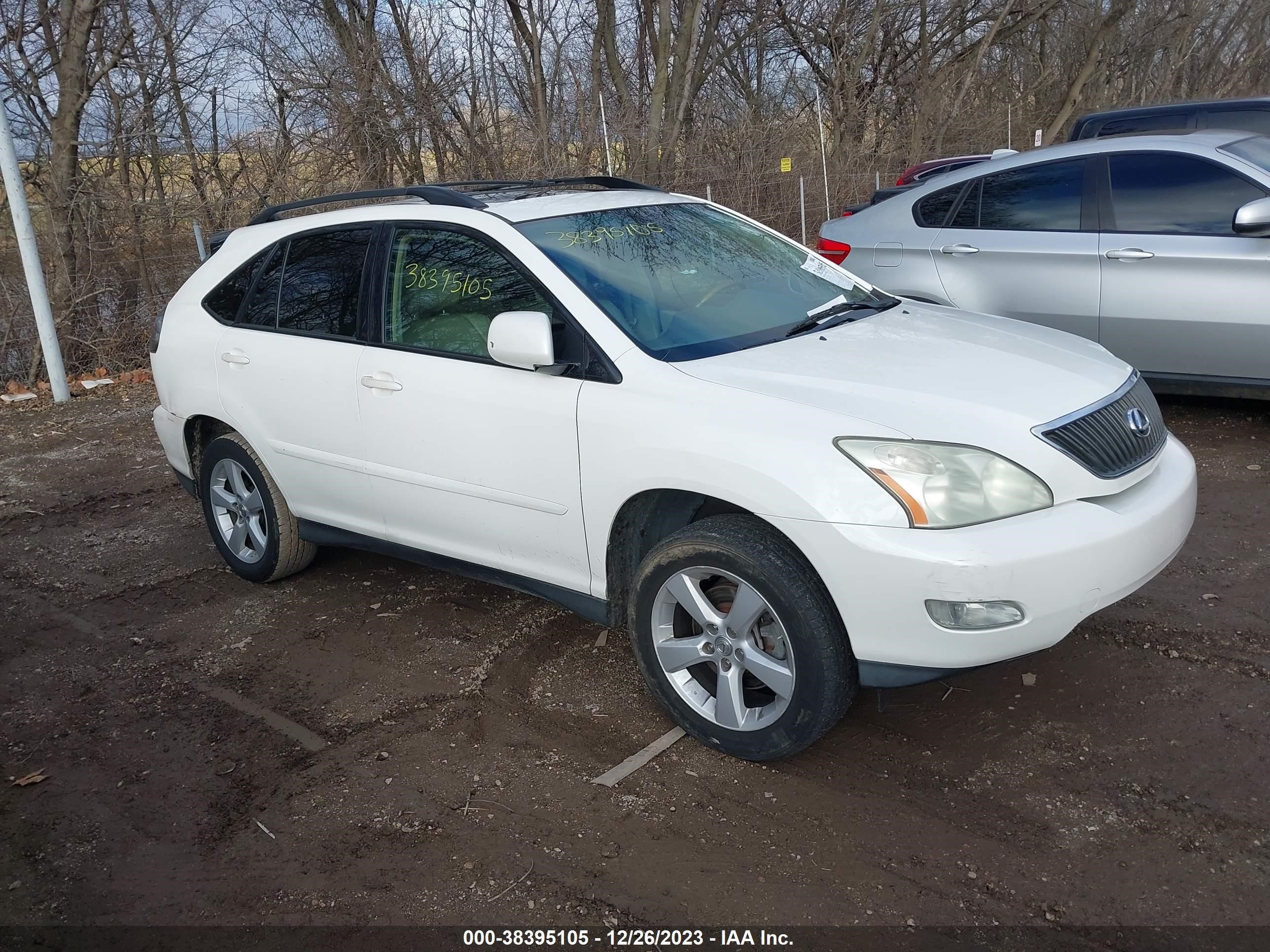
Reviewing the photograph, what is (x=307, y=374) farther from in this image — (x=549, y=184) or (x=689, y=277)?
(x=689, y=277)

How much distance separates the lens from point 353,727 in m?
3.83

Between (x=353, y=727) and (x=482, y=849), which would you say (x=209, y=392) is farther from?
(x=482, y=849)

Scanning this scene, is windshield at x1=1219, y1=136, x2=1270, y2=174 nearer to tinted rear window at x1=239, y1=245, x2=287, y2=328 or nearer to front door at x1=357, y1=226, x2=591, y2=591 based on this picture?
front door at x1=357, y1=226, x2=591, y2=591

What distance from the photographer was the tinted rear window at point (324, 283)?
4441 millimetres

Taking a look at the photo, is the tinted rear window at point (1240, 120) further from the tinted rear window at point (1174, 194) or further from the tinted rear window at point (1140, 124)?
the tinted rear window at point (1174, 194)

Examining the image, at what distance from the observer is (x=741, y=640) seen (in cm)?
330

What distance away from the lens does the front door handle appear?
4.14 meters

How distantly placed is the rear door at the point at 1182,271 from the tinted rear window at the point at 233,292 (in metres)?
4.67

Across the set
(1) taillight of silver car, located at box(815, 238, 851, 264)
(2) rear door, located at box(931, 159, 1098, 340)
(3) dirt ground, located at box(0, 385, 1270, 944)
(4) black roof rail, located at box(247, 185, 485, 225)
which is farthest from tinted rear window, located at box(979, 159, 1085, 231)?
(4) black roof rail, located at box(247, 185, 485, 225)

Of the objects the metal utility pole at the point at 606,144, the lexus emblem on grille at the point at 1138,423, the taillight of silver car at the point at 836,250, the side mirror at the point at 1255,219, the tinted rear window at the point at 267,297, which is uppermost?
the metal utility pole at the point at 606,144

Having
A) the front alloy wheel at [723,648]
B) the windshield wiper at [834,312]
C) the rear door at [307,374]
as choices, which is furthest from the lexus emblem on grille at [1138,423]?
the rear door at [307,374]

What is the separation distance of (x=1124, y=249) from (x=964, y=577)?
4.10 meters

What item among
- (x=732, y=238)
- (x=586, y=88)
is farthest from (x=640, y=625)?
(x=586, y=88)

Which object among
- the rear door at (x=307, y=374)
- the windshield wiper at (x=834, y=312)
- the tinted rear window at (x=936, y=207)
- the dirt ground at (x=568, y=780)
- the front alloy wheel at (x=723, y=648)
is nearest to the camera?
the dirt ground at (x=568, y=780)
